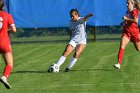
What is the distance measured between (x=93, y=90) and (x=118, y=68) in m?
4.91

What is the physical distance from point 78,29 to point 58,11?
1593 centimetres

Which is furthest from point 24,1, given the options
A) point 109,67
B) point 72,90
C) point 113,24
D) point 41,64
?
point 72,90

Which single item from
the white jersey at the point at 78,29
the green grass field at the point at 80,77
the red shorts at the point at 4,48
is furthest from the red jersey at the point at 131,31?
the red shorts at the point at 4,48

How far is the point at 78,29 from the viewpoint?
691 inches

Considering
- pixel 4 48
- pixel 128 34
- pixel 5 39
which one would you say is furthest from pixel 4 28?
pixel 128 34

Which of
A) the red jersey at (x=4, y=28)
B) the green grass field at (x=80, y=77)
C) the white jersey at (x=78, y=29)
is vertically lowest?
the green grass field at (x=80, y=77)

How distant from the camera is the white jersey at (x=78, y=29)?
17.5 metres

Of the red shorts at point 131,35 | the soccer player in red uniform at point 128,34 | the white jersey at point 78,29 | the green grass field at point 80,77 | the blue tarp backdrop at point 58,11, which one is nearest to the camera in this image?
the green grass field at point 80,77

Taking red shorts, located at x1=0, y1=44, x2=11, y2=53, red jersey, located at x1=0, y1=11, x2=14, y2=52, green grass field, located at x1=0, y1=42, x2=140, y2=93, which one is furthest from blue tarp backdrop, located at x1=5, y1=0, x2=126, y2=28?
red shorts, located at x1=0, y1=44, x2=11, y2=53

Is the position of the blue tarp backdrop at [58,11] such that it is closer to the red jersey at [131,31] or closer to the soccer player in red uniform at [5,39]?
the red jersey at [131,31]

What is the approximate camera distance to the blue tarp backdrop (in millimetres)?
33125

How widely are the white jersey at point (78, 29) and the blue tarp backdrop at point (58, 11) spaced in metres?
15.4

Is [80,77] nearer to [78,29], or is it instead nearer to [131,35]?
[78,29]

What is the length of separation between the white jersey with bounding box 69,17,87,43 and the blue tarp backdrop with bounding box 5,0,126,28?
1537cm
